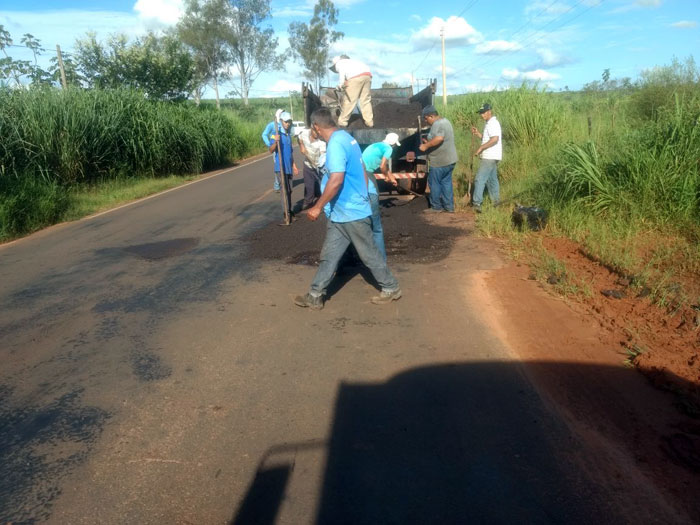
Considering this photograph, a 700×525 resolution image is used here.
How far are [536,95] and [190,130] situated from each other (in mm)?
12001

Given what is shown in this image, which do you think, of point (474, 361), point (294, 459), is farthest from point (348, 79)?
point (294, 459)

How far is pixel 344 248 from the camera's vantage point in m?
5.21

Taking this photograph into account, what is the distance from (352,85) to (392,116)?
7.46 ft

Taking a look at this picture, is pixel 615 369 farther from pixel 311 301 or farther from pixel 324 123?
pixel 324 123

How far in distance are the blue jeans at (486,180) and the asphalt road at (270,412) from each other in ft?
10.9

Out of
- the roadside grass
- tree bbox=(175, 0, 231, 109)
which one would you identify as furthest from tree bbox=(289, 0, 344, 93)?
the roadside grass

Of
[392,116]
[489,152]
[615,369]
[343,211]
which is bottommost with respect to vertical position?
[615,369]

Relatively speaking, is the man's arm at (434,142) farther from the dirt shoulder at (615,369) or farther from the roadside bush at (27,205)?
the roadside bush at (27,205)

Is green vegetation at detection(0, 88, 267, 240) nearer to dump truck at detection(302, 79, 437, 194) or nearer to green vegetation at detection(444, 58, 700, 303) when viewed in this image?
dump truck at detection(302, 79, 437, 194)

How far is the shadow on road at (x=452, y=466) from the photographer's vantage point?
250 centimetres

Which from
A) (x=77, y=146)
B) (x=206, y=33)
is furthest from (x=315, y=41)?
(x=77, y=146)

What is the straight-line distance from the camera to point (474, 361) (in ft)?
13.2

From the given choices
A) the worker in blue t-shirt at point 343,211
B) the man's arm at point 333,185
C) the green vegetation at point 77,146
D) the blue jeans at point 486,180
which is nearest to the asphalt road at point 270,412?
the worker in blue t-shirt at point 343,211

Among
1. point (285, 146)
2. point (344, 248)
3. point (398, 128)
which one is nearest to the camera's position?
point (344, 248)
